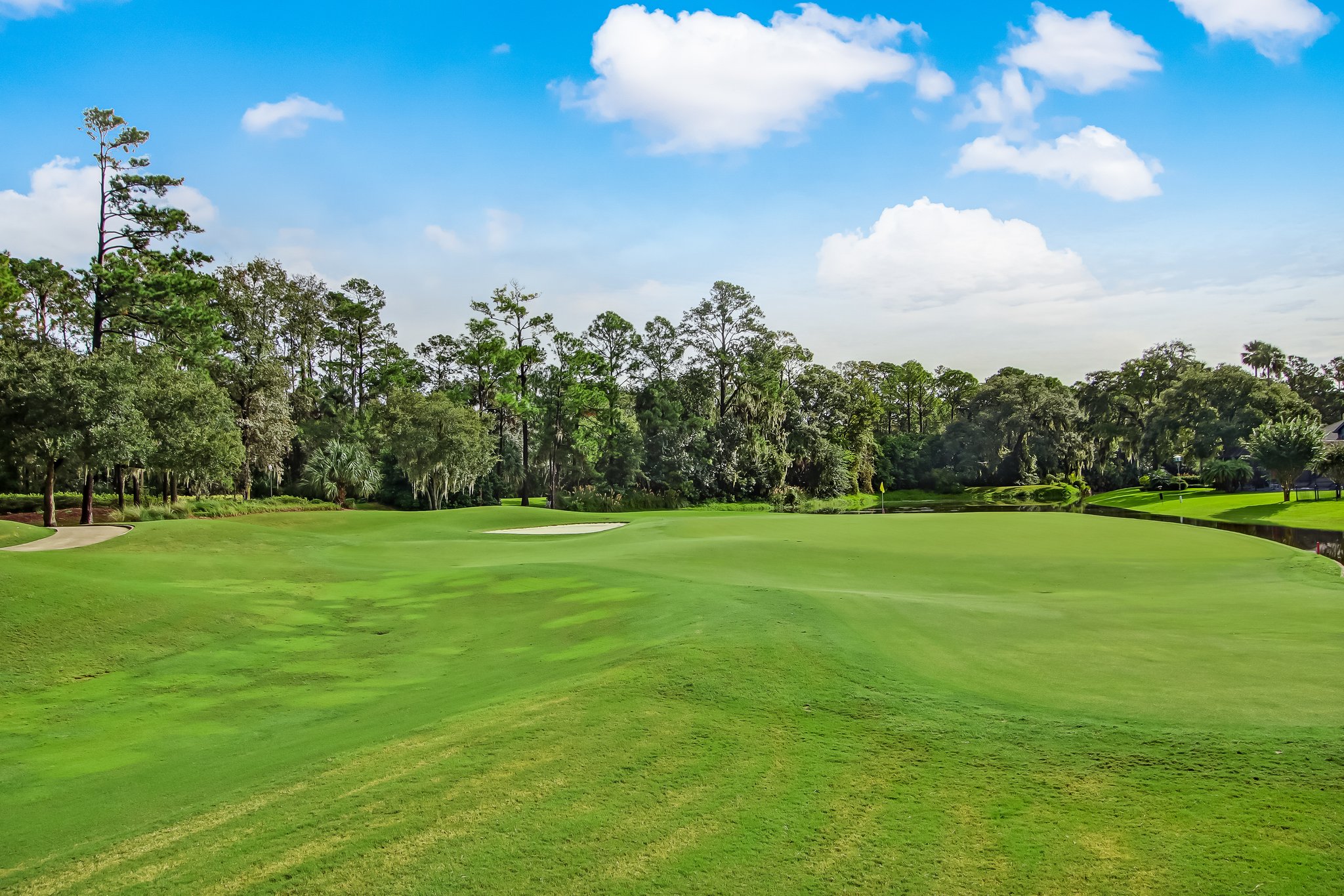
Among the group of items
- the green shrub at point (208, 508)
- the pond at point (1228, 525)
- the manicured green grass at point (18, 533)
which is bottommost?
the pond at point (1228, 525)

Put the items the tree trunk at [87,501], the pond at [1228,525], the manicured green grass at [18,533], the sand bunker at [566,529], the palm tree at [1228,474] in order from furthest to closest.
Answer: the palm tree at [1228,474] < the pond at [1228,525] < the sand bunker at [566,529] < the tree trunk at [87,501] < the manicured green grass at [18,533]

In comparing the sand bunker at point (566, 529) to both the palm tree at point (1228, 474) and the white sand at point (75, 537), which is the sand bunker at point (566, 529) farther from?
the palm tree at point (1228, 474)

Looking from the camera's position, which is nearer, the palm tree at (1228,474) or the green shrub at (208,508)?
the green shrub at (208,508)

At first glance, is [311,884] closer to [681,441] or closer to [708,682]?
[708,682]

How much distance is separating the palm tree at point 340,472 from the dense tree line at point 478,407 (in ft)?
0.55

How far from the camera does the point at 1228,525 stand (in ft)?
140

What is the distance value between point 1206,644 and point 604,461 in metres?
49.9

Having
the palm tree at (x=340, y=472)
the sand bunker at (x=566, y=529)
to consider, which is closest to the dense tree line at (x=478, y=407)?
the palm tree at (x=340, y=472)

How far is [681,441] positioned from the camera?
193 feet

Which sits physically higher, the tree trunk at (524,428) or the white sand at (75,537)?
the tree trunk at (524,428)

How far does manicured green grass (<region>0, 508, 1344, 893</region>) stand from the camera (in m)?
4.07

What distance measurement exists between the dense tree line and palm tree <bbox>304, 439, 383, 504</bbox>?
17cm

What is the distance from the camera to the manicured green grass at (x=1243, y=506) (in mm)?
43625

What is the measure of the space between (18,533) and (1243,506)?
6712 centimetres
